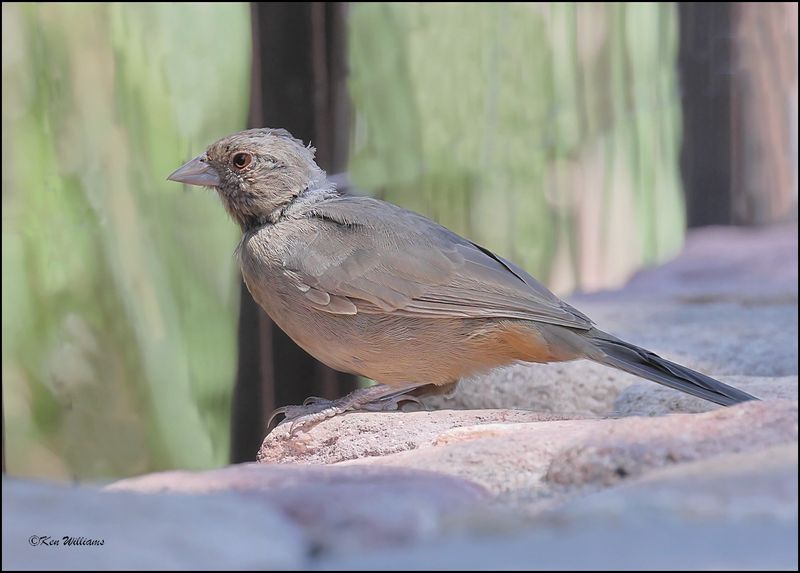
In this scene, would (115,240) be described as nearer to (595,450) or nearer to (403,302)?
(403,302)

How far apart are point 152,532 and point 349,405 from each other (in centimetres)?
203

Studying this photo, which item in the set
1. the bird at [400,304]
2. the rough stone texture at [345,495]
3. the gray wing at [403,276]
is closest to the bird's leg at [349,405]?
the bird at [400,304]

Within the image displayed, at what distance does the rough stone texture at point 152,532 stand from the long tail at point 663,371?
1789 millimetres

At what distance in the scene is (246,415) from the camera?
16.3 feet

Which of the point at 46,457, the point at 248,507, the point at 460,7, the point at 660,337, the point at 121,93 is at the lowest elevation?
the point at 46,457

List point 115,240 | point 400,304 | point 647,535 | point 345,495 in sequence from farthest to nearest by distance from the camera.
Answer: point 115,240
point 400,304
point 345,495
point 647,535

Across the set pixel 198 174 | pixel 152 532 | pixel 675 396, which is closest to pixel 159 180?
pixel 198 174

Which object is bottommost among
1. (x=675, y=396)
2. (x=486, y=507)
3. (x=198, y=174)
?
(x=675, y=396)

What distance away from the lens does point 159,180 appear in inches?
188

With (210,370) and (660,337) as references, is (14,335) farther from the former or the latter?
(660,337)

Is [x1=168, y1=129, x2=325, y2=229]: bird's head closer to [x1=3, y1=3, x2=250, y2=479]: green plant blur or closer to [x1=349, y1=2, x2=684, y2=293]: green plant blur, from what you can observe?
[x1=3, y1=3, x2=250, y2=479]: green plant blur

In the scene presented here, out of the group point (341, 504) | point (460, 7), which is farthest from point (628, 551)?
point (460, 7)

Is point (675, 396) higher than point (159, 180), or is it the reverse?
point (159, 180)

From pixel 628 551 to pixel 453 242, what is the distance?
7.32ft
